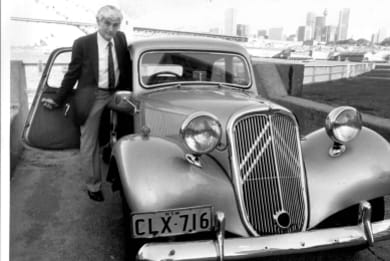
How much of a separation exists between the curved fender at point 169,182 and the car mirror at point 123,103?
0.74 metres

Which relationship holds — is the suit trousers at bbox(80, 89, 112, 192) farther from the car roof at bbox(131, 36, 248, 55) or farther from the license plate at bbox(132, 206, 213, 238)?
the license plate at bbox(132, 206, 213, 238)

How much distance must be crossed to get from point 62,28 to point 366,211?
2.30 m

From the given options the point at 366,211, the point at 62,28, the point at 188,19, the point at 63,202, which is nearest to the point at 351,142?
the point at 366,211

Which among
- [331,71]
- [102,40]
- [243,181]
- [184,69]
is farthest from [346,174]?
[331,71]

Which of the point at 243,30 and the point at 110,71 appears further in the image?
the point at 243,30

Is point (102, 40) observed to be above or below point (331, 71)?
above

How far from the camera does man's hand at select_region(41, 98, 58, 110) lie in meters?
3.19

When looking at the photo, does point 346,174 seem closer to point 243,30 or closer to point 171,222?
point 171,222

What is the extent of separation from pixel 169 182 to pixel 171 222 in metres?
0.22

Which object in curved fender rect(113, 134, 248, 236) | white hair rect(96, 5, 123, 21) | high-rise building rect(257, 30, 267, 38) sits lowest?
curved fender rect(113, 134, 248, 236)

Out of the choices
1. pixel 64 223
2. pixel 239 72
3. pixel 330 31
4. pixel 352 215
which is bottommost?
pixel 64 223

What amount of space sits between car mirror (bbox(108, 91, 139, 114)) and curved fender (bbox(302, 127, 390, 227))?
1.37m

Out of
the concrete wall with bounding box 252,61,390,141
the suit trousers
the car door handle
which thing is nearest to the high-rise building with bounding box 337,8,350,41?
the concrete wall with bounding box 252,61,390,141

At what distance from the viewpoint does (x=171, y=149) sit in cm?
217
